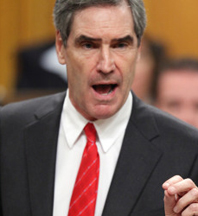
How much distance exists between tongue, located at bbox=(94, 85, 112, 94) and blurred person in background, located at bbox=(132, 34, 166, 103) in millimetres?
1340

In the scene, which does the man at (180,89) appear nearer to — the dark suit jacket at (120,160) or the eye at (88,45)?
the dark suit jacket at (120,160)

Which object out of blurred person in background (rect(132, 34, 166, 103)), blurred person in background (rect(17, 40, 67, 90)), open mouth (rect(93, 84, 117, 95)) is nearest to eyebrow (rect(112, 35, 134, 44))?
open mouth (rect(93, 84, 117, 95))

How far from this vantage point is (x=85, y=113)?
1.98 m

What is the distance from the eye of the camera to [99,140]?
1.93m

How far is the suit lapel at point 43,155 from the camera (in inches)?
72.8

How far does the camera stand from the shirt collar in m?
1.93

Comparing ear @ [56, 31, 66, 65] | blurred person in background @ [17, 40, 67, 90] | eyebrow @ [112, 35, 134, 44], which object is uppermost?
eyebrow @ [112, 35, 134, 44]

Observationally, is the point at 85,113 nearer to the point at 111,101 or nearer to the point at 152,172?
the point at 111,101

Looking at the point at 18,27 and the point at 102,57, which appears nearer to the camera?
the point at 102,57

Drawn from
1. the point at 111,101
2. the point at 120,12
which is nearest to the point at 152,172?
the point at 111,101

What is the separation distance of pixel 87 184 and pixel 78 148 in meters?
0.15

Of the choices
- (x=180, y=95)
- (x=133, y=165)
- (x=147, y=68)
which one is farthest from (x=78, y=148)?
(x=147, y=68)

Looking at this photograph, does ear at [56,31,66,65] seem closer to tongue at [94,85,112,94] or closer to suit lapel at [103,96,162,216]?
tongue at [94,85,112,94]

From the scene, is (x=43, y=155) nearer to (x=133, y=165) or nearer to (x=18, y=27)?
(x=133, y=165)
